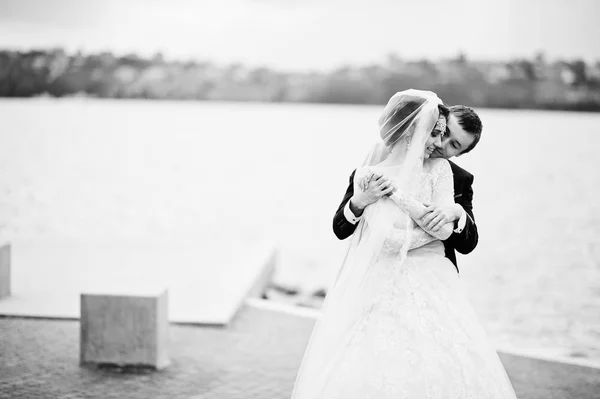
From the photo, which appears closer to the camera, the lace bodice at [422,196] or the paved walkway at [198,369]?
the lace bodice at [422,196]

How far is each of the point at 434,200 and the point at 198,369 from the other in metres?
2.57

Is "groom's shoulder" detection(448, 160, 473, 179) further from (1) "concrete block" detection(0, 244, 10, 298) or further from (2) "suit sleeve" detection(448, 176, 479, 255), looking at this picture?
(1) "concrete block" detection(0, 244, 10, 298)

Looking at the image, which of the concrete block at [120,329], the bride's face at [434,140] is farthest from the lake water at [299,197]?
the bride's face at [434,140]

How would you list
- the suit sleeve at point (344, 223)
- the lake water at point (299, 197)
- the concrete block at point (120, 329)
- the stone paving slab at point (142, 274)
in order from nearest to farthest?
the suit sleeve at point (344, 223) < the concrete block at point (120, 329) < the stone paving slab at point (142, 274) < the lake water at point (299, 197)

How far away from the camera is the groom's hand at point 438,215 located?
9.71 feet

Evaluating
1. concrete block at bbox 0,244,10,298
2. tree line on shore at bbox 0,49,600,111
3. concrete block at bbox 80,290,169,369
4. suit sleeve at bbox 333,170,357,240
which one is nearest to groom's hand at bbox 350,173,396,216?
suit sleeve at bbox 333,170,357,240

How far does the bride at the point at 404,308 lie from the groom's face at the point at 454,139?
0.04 m

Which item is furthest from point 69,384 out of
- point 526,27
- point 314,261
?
point 526,27

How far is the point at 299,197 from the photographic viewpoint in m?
39.3

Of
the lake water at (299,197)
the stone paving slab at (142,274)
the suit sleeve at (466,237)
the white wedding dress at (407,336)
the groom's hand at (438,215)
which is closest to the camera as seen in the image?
the white wedding dress at (407,336)

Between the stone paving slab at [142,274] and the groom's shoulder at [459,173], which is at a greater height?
the groom's shoulder at [459,173]

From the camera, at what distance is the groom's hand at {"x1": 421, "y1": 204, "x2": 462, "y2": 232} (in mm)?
2959

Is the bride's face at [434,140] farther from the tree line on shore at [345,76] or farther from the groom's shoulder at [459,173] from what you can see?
the tree line on shore at [345,76]

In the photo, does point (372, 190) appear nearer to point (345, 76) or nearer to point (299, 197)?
point (299, 197)
